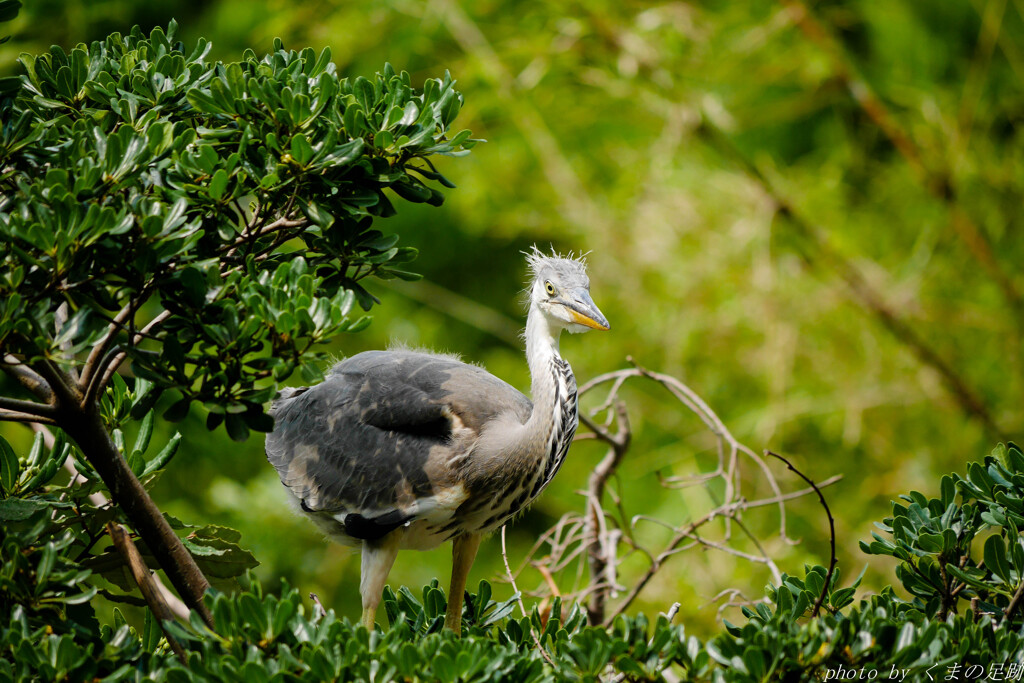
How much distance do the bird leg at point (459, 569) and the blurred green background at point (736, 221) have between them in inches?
55.1

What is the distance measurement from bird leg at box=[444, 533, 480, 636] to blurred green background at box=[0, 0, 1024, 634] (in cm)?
140

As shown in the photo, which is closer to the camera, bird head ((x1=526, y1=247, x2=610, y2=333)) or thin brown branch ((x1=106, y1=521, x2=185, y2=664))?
thin brown branch ((x1=106, y1=521, x2=185, y2=664))

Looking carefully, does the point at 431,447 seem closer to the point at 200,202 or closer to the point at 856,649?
the point at 200,202

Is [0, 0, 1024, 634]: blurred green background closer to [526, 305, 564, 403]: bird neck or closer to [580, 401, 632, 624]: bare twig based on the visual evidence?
[580, 401, 632, 624]: bare twig

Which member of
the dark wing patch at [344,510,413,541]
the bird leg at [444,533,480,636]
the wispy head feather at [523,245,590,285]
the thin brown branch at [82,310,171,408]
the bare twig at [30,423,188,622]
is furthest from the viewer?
the wispy head feather at [523,245,590,285]

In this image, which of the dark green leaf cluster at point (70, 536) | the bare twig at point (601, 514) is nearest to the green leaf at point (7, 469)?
the dark green leaf cluster at point (70, 536)

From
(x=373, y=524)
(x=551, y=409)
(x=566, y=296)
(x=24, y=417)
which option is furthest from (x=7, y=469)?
(x=566, y=296)

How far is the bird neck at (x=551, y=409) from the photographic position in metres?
1.92

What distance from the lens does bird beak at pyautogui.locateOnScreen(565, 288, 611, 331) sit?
1910 mm

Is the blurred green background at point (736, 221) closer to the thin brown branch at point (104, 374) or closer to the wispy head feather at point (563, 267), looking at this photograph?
the wispy head feather at point (563, 267)

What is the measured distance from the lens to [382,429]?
1967mm

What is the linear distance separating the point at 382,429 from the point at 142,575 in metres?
0.69

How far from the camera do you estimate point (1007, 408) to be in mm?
3842

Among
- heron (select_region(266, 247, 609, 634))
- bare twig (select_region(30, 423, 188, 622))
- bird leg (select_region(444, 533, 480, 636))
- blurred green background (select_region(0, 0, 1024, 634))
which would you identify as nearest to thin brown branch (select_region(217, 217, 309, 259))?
bare twig (select_region(30, 423, 188, 622))
